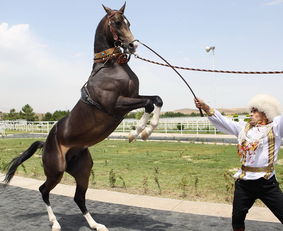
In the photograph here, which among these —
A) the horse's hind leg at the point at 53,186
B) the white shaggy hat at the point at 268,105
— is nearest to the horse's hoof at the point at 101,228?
the horse's hind leg at the point at 53,186

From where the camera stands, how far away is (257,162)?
9.82 ft

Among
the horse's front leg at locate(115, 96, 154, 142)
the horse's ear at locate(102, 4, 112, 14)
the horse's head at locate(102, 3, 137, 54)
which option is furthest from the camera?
the horse's ear at locate(102, 4, 112, 14)

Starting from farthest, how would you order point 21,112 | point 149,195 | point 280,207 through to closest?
point 21,112
point 149,195
point 280,207

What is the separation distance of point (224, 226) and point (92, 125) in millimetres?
2107

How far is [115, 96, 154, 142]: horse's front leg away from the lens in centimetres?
347

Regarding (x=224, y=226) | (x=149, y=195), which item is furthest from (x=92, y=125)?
(x=149, y=195)

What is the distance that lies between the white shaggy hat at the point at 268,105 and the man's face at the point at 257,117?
5 centimetres

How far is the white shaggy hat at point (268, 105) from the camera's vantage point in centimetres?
296

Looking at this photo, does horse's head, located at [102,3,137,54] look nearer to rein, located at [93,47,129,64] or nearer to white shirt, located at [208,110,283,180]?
rein, located at [93,47,129,64]

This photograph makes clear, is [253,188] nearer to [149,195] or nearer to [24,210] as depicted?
[149,195]

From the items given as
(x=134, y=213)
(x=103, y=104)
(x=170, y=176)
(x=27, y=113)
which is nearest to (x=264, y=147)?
(x=103, y=104)

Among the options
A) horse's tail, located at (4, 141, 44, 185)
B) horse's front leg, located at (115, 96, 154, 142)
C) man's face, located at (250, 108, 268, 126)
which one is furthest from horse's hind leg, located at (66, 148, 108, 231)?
man's face, located at (250, 108, 268, 126)

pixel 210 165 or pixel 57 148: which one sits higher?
pixel 57 148

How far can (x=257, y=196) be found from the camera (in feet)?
10.0
